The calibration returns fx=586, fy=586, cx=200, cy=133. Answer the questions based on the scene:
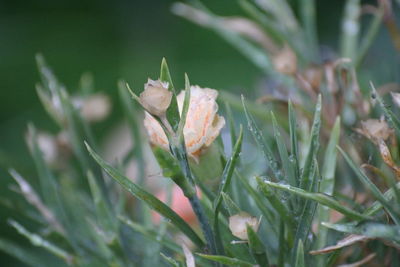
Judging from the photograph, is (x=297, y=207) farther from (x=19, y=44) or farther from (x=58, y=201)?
(x=19, y=44)

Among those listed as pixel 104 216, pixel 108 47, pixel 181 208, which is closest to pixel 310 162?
pixel 104 216

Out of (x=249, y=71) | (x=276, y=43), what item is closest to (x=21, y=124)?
(x=249, y=71)

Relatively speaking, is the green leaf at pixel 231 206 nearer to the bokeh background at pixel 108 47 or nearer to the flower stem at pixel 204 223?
the flower stem at pixel 204 223

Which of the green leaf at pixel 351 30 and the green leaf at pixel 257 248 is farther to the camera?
the green leaf at pixel 351 30

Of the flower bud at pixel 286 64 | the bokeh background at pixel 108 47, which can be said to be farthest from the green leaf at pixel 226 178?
the bokeh background at pixel 108 47

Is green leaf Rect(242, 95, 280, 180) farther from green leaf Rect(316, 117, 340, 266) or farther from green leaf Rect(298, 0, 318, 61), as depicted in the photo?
green leaf Rect(298, 0, 318, 61)

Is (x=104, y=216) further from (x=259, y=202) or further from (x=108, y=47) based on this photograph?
(x=108, y=47)
